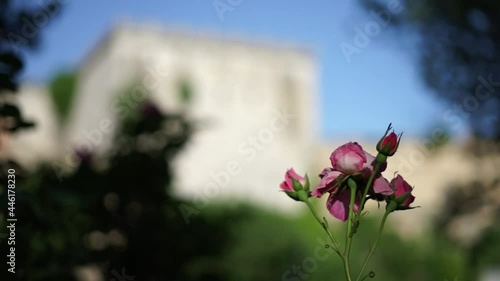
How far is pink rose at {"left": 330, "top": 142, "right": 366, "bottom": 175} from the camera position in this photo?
5.16ft

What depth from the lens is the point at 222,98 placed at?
36250 mm

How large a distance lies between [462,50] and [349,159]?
6.27 metres

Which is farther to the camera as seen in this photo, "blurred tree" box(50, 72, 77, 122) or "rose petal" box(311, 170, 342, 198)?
"blurred tree" box(50, 72, 77, 122)

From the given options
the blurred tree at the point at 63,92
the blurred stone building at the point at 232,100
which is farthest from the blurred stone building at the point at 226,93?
the blurred tree at the point at 63,92

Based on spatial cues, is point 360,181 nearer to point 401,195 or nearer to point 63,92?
point 401,195

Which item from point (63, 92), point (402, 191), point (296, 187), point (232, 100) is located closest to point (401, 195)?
point (402, 191)

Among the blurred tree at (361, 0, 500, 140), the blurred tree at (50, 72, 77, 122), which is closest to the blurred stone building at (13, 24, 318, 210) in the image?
the blurred tree at (50, 72, 77, 122)

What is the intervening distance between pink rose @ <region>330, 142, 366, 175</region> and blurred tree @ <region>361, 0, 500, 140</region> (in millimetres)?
5822

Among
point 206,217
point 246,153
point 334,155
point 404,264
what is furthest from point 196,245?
point 246,153

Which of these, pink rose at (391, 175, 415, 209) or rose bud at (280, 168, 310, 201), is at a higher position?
rose bud at (280, 168, 310, 201)

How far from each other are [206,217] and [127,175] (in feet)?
2.24

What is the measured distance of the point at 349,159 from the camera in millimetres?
1573

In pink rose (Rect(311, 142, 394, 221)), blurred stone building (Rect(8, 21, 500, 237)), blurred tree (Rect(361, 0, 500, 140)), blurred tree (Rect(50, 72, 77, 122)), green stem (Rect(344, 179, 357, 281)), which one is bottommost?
green stem (Rect(344, 179, 357, 281))

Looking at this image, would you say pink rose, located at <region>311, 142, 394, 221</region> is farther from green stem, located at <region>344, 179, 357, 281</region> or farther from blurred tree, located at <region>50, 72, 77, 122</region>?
blurred tree, located at <region>50, 72, 77, 122</region>
